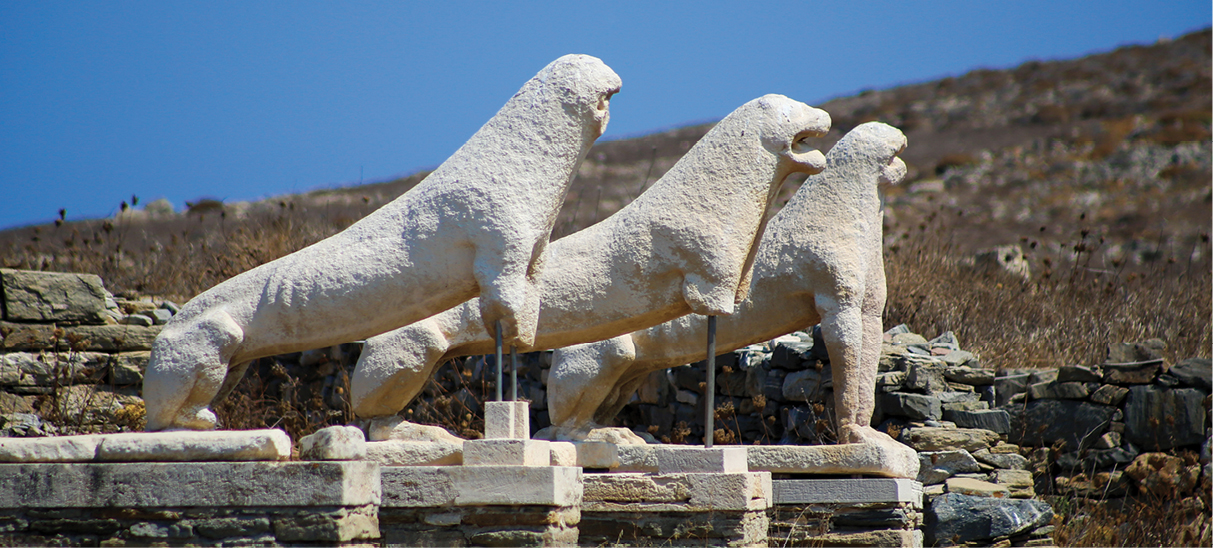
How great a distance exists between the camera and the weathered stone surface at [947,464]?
6.81 metres

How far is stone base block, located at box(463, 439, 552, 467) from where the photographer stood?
13.4 feet

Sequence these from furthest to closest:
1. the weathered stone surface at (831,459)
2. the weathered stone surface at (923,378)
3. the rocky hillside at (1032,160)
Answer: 1. the rocky hillside at (1032,160)
2. the weathered stone surface at (923,378)
3. the weathered stone surface at (831,459)

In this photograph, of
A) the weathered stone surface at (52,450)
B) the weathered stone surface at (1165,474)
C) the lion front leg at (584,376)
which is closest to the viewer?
the weathered stone surface at (52,450)

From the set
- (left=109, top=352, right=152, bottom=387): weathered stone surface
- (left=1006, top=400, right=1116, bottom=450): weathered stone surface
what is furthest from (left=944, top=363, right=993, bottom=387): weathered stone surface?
(left=109, top=352, right=152, bottom=387): weathered stone surface

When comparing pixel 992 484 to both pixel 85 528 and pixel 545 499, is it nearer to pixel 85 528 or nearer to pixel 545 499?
pixel 545 499

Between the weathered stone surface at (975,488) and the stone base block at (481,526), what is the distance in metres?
3.22

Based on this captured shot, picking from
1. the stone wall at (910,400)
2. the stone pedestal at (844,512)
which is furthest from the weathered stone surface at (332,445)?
the stone wall at (910,400)

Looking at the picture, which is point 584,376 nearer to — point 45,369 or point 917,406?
point 917,406

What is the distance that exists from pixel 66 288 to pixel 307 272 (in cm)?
411

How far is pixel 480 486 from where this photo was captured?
161 inches

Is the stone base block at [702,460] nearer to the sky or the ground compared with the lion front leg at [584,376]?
nearer to the ground

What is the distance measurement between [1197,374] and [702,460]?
13.9 feet

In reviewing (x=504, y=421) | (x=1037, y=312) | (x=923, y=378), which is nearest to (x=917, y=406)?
(x=923, y=378)

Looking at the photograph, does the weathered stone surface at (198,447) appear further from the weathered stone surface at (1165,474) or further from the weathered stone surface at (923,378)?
the weathered stone surface at (1165,474)
